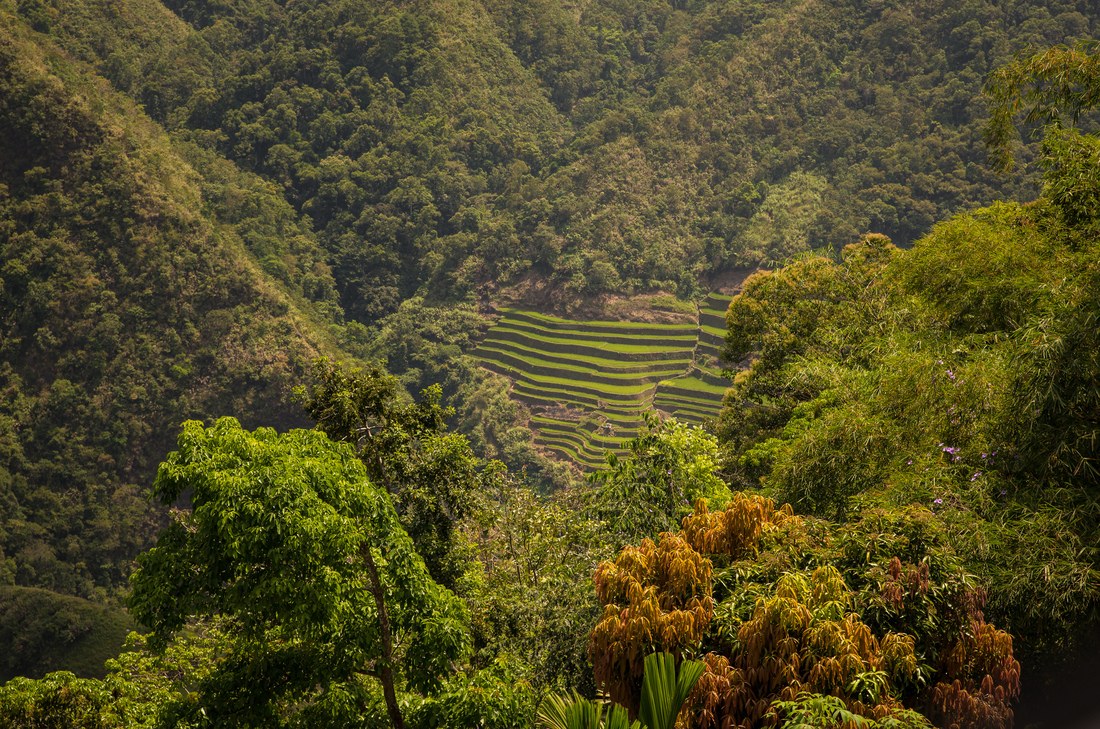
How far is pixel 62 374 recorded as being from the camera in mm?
38156

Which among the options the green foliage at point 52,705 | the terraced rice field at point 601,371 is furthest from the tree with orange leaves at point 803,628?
the terraced rice field at point 601,371

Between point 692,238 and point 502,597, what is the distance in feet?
166

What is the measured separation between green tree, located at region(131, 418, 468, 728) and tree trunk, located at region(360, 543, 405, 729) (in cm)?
1

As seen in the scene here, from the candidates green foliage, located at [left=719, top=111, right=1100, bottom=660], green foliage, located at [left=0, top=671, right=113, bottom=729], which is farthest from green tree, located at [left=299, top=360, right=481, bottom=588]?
green foliage, located at [left=719, top=111, right=1100, bottom=660]

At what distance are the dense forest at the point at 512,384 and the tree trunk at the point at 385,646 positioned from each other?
0.15 ft

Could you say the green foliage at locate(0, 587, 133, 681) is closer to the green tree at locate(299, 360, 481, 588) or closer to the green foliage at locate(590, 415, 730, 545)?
the green tree at locate(299, 360, 481, 588)

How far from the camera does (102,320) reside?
39.4m

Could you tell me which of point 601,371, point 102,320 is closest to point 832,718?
point 102,320

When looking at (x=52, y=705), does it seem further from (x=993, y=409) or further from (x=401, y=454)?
(x=993, y=409)

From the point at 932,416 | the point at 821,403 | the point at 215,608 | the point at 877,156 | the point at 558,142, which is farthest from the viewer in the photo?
the point at 558,142

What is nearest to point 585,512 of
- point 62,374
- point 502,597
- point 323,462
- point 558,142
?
point 502,597

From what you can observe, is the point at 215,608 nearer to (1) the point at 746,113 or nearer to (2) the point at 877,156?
(2) the point at 877,156

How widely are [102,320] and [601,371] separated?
23560 millimetres

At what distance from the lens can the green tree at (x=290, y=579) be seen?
664 centimetres
